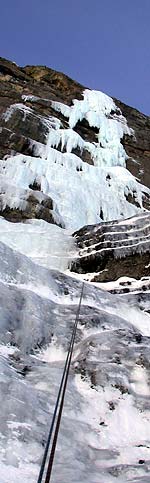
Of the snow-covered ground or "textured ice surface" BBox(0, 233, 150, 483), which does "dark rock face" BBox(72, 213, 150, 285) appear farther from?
"textured ice surface" BBox(0, 233, 150, 483)

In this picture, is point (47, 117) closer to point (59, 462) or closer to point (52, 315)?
point (52, 315)

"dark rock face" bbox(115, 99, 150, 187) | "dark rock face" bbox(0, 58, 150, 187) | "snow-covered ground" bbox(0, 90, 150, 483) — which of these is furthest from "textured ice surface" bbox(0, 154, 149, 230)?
"snow-covered ground" bbox(0, 90, 150, 483)

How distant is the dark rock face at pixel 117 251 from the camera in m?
26.3

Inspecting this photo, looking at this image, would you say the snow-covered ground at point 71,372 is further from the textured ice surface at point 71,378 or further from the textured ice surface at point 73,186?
the textured ice surface at point 73,186

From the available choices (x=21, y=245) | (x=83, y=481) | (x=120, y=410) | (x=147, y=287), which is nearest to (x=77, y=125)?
(x=21, y=245)

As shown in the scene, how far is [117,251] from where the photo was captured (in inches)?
1062

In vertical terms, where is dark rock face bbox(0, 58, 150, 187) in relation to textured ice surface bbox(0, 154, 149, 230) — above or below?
above

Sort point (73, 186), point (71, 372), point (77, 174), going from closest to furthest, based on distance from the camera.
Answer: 1. point (71, 372)
2. point (73, 186)
3. point (77, 174)

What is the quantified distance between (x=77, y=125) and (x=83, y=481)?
1905 inches

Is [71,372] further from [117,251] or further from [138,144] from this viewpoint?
[138,144]

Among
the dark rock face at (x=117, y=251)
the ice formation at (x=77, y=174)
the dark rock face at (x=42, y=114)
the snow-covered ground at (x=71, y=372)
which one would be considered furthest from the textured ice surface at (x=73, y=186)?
the snow-covered ground at (x=71, y=372)

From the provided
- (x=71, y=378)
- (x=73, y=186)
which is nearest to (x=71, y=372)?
(x=71, y=378)

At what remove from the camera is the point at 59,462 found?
924cm

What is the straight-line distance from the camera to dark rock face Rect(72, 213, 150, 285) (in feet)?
86.4
